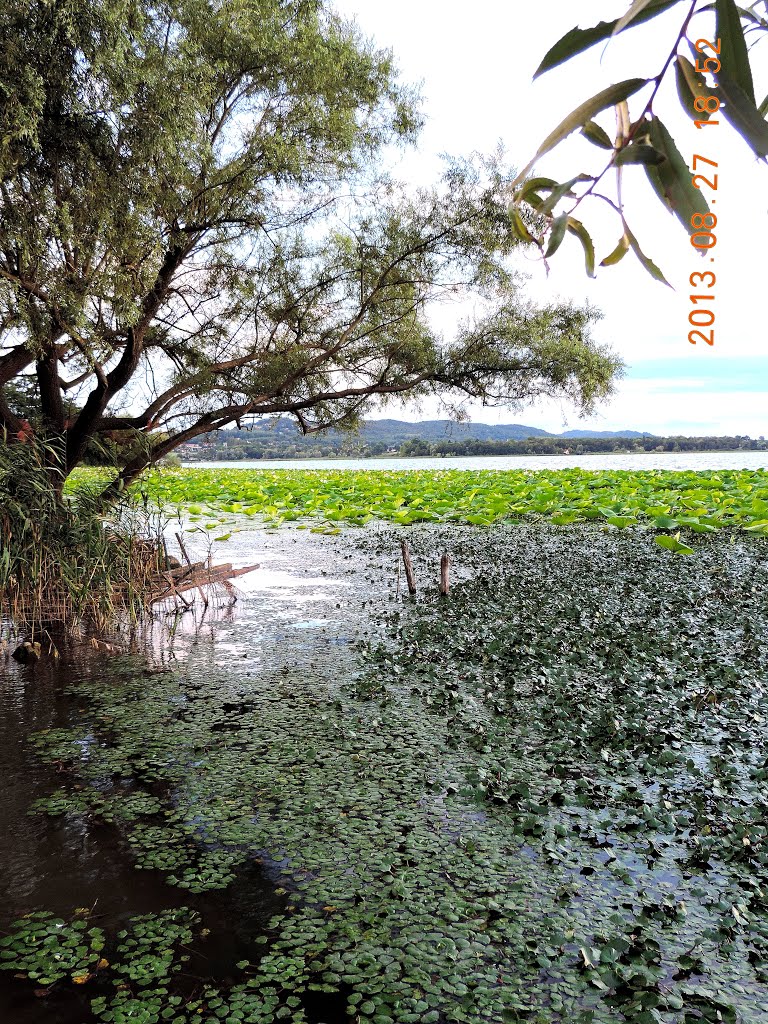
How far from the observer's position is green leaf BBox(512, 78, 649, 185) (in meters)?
0.68

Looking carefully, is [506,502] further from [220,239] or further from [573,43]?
[573,43]

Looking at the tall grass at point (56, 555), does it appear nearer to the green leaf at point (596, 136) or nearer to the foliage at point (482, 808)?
the foliage at point (482, 808)

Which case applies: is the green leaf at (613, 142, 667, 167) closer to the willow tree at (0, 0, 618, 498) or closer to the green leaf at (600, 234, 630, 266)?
the green leaf at (600, 234, 630, 266)

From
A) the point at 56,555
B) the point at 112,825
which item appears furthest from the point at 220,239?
the point at 112,825

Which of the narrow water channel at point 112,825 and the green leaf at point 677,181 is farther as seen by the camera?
the narrow water channel at point 112,825

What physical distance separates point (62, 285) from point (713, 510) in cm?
749

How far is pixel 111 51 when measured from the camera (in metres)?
3.82

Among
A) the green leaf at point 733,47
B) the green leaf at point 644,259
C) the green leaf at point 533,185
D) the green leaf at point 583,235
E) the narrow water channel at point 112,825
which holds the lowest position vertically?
the narrow water channel at point 112,825

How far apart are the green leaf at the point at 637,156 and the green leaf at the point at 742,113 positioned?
0.07 meters

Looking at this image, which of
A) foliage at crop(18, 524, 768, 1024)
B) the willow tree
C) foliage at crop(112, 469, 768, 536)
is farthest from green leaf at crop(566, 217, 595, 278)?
foliage at crop(112, 469, 768, 536)

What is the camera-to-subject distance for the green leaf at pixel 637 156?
690 mm

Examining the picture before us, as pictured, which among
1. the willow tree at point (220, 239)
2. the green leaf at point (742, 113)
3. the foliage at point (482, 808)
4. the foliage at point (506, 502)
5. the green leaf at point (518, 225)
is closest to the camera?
the green leaf at point (742, 113)

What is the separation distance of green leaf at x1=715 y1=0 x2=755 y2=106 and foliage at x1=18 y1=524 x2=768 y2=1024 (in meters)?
1.52

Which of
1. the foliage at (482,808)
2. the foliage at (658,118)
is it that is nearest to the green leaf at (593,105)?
the foliage at (658,118)
